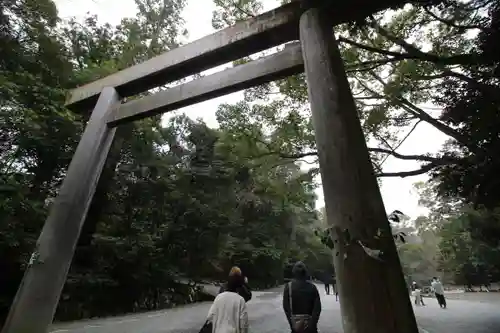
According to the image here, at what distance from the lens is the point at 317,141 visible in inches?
92.3

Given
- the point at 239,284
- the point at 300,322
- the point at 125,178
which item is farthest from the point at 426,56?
the point at 125,178

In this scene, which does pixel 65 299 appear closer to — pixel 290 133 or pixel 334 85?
pixel 290 133

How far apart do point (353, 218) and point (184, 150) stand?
1261 centimetres

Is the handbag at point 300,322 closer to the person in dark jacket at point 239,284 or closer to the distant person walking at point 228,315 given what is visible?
the person in dark jacket at point 239,284

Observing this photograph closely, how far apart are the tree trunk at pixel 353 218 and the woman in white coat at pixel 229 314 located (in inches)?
37.3

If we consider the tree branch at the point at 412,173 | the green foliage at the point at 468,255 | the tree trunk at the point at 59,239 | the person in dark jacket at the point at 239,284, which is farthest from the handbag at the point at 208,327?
the green foliage at the point at 468,255

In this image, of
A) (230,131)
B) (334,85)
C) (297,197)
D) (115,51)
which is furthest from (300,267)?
(115,51)

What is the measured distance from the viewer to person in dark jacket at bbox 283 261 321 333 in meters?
2.91

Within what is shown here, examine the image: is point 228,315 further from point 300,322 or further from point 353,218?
point 353,218

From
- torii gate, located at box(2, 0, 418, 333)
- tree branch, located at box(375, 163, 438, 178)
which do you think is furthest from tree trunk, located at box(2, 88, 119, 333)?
tree branch, located at box(375, 163, 438, 178)

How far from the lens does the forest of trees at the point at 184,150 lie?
13.9 feet

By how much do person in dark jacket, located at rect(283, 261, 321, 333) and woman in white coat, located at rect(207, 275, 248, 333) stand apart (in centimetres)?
68

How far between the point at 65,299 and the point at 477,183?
10.4m

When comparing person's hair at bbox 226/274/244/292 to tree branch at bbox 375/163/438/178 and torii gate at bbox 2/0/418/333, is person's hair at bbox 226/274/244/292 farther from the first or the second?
tree branch at bbox 375/163/438/178
